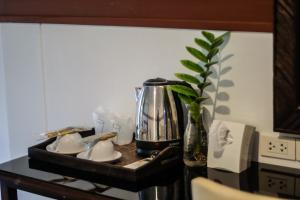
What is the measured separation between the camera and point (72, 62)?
2.18 m

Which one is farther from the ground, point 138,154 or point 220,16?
point 220,16

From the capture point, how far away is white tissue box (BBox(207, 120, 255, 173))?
1.65 meters

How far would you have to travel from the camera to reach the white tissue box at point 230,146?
1.65 meters

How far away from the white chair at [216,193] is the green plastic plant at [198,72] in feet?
1.74

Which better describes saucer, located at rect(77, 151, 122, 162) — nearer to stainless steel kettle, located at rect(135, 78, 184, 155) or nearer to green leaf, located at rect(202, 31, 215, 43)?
stainless steel kettle, located at rect(135, 78, 184, 155)

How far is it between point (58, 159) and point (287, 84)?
2.64 feet

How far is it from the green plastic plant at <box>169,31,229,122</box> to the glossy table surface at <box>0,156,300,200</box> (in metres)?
0.21

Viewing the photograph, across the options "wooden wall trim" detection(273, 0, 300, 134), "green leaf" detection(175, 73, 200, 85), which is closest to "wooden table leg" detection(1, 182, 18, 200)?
"green leaf" detection(175, 73, 200, 85)

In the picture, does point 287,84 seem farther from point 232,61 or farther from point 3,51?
point 3,51

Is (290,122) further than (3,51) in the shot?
No

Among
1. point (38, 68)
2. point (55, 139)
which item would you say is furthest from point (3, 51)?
point (55, 139)

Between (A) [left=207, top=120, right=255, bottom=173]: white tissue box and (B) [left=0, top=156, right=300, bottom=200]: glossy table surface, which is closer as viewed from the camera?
(B) [left=0, top=156, right=300, bottom=200]: glossy table surface

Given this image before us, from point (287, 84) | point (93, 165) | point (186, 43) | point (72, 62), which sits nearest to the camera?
point (287, 84)

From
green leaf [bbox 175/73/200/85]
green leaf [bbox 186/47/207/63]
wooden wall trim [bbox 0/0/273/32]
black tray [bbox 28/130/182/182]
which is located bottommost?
black tray [bbox 28/130/182/182]
